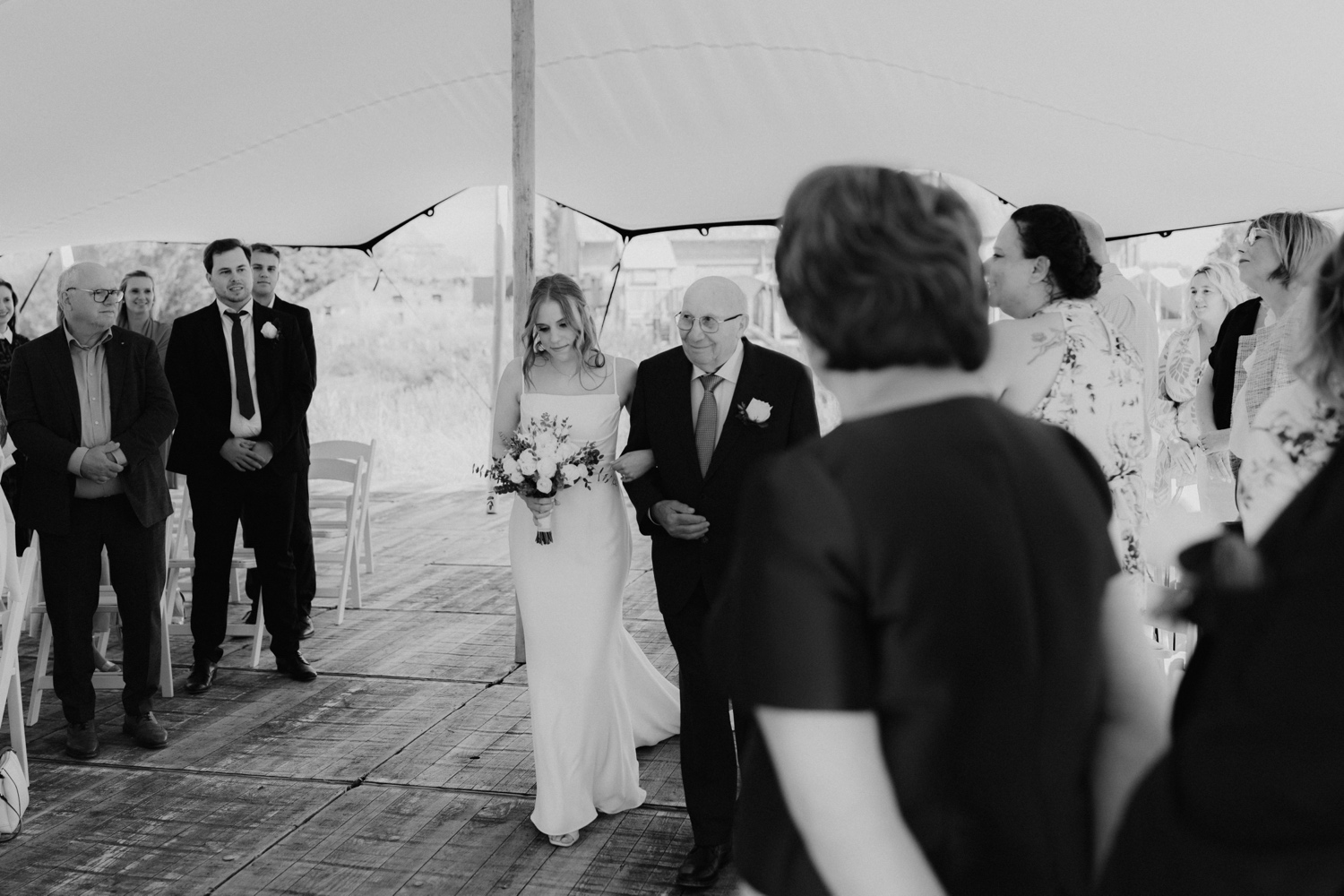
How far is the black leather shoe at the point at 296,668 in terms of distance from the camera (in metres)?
5.70

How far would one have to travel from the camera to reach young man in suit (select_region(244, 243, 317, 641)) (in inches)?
249

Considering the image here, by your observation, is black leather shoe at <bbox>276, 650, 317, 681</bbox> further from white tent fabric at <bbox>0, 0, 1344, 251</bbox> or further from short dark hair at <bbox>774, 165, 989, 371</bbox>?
short dark hair at <bbox>774, 165, 989, 371</bbox>

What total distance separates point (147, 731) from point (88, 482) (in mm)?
1074

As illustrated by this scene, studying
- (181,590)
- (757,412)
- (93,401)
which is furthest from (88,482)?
(181,590)

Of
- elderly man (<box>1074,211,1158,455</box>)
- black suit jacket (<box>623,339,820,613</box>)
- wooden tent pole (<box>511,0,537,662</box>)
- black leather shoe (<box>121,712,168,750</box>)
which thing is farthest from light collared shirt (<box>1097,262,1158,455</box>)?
black leather shoe (<box>121,712,168,750</box>)

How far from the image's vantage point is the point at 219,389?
5.68 metres

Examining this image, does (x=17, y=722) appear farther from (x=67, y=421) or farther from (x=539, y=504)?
(x=539, y=504)

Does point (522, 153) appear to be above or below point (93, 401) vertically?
above

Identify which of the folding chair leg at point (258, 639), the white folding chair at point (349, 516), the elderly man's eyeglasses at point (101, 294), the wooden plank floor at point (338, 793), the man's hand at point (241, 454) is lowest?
the wooden plank floor at point (338, 793)

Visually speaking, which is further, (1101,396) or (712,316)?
(712,316)

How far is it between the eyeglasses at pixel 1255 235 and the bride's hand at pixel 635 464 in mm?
2256

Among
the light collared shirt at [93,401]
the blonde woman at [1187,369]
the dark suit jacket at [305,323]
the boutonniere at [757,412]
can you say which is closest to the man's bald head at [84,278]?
the light collared shirt at [93,401]

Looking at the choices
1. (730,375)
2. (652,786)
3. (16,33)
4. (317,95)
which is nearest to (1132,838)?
(730,375)

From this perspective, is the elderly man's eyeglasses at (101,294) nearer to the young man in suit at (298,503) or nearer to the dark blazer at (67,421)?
the dark blazer at (67,421)
